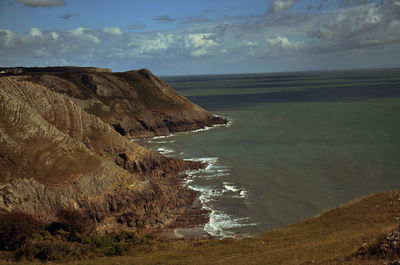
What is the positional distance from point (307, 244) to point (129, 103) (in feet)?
268

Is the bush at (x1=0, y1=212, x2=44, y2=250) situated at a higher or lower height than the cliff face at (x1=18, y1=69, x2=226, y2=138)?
lower

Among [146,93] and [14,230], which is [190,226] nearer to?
[14,230]

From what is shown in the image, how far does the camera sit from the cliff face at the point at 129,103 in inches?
3649

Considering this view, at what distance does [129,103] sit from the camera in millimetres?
99375

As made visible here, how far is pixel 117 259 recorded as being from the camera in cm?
2295

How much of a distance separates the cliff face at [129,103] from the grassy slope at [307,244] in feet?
214

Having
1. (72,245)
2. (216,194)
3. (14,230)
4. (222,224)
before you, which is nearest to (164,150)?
(216,194)

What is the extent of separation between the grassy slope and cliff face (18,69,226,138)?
65355 millimetres

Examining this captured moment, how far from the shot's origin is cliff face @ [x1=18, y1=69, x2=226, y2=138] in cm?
9269

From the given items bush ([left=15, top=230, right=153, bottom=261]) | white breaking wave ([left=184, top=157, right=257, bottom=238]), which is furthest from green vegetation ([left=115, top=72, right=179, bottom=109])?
bush ([left=15, top=230, right=153, bottom=261])

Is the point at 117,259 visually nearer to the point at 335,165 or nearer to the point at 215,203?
the point at 215,203

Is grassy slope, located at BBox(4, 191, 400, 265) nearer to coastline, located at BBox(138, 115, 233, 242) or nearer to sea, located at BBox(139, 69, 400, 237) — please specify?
coastline, located at BBox(138, 115, 233, 242)

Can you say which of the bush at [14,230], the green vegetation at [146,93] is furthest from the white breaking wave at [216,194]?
the green vegetation at [146,93]

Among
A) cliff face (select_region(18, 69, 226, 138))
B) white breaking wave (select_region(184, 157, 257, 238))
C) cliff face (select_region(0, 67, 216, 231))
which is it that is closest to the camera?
cliff face (select_region(0, 67, 216, 231))
